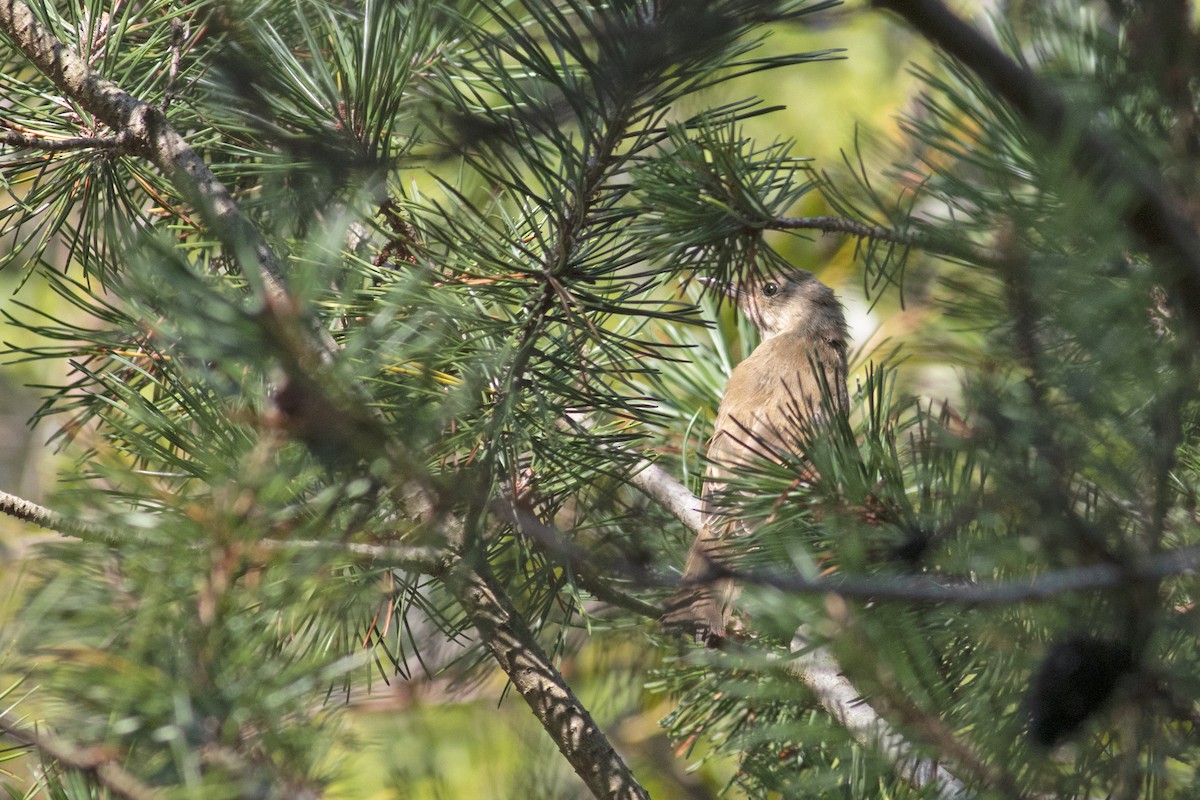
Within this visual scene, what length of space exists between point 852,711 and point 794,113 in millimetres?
4448

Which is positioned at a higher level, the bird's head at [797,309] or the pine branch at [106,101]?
the pine branch at [106,101]

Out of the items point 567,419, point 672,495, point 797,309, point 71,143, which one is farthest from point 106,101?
point 797,309

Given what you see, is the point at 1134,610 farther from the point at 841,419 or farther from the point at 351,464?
the point at 351,464

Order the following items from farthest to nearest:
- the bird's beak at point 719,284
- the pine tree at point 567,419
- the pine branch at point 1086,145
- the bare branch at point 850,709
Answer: the bird's beak at point 719,284 → the bare branch at point 850,709 → the pine branch at point 1086,145 → the pine tree at point 567,419

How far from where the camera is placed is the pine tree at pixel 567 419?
790 mm

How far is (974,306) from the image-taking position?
37.3 inches

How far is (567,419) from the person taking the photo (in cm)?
151

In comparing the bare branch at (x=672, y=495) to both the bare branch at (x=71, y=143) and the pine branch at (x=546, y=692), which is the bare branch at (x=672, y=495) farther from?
the bare branch at (x=71, y=143)

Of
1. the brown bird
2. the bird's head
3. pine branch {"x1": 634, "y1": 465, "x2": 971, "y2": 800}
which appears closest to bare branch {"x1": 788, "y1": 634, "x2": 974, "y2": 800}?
pine branch {"x1": 634, "y1": 465, "x2": 971, "y2": 800}

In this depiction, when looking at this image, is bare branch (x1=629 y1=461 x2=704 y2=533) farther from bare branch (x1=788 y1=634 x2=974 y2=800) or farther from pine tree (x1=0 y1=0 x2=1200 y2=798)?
bare branch (x1=788 y1=634 x2=974 y2=800)

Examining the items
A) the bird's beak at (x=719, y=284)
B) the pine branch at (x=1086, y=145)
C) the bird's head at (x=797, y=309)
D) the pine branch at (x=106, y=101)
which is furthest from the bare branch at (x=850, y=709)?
the bird's head at (x=797, y=309)

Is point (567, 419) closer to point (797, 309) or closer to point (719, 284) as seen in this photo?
point (719, 284)

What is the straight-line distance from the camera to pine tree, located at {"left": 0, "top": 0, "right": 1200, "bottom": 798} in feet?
2.59

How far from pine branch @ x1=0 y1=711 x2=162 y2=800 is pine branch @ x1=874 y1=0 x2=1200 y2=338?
95 centimetres
